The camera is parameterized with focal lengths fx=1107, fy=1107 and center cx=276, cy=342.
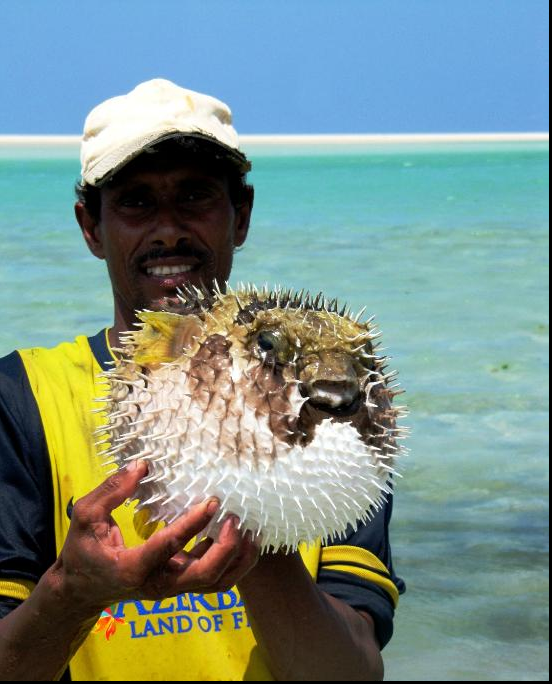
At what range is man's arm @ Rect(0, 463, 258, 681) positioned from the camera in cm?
147

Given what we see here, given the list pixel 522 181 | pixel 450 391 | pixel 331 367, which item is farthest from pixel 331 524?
pixel 522 181

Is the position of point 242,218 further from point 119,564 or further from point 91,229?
point 119,564

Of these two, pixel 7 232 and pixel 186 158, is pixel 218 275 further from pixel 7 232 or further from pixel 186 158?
pixel 7 232

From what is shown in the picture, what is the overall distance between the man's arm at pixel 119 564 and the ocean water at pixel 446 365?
66.3 inches

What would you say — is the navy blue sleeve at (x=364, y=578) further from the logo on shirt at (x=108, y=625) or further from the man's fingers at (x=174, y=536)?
the man's fingers at (x=174, y=536)

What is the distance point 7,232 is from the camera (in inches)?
499

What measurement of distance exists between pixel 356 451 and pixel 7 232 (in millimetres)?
11765

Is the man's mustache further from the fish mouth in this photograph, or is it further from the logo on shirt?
the fish mouth

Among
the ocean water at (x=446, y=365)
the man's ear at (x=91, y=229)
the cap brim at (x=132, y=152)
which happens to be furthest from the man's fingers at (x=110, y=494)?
the ocean water at (x=446, y=365)

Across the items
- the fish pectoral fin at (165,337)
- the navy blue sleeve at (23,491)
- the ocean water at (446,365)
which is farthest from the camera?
the ocean water at (446,365)

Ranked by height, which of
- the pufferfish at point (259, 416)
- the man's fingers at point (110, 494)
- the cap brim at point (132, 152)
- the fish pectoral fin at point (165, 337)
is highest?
the cap brim at point (132, 152)

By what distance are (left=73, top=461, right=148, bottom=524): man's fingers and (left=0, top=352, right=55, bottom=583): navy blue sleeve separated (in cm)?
50

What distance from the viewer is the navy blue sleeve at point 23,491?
2.02 meters

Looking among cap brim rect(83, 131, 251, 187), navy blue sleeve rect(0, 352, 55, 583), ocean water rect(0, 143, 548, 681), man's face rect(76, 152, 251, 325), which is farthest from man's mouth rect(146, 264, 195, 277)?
ocean water rect(0, 143, 548, 681)
